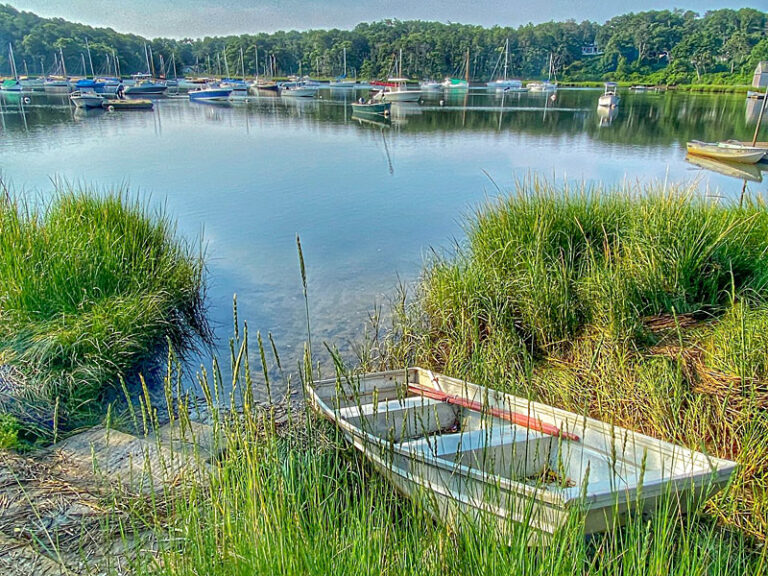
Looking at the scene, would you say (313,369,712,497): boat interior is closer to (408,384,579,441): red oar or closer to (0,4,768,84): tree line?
(408,384,579,441): red oar

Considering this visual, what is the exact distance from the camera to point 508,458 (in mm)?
3689

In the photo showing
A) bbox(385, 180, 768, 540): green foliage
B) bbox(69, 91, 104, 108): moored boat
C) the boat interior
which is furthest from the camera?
bbox(69, 91, 104, 108): moored boat

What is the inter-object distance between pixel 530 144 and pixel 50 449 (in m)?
23.4

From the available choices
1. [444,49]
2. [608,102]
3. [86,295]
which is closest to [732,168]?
[86,295]

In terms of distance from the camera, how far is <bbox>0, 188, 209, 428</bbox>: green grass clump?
490 cm

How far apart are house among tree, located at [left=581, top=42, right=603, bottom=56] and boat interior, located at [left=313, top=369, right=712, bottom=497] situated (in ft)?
390

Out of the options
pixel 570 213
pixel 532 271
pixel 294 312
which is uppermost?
pixel 570 213

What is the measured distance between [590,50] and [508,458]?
414 feet

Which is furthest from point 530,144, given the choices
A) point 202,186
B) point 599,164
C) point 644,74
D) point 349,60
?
point 349,60

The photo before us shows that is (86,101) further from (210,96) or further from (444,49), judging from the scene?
(444,49)

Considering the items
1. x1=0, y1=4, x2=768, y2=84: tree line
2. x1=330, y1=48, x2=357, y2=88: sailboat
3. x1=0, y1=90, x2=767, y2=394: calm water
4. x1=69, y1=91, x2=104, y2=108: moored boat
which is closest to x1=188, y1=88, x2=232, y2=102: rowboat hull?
x1=69, y1=91, x2=104, y2=108: moored boat

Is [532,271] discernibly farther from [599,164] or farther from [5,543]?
[599,164]

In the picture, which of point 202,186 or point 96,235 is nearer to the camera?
point 96,235

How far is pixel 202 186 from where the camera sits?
15.8 metres
